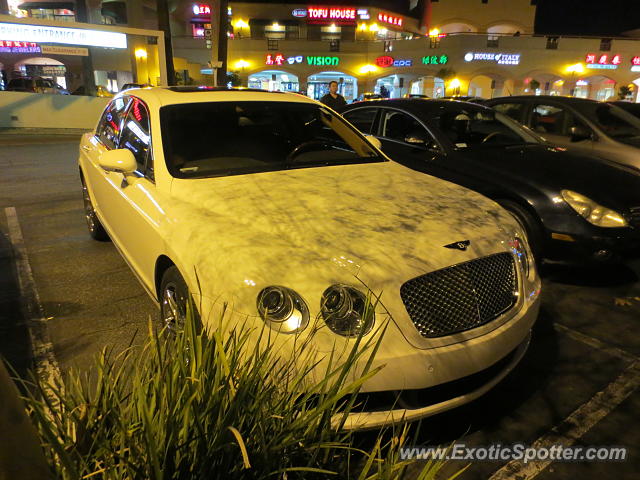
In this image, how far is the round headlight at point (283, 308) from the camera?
1908 mm

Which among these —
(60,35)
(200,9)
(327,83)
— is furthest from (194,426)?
(200,9)

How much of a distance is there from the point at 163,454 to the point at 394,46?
37349 millimetres

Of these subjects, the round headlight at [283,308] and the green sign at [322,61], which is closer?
the round headlight at [283,308]

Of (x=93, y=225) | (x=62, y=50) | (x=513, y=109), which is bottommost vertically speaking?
(x=93, y=225)

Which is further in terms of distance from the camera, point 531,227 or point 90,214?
point 90,214

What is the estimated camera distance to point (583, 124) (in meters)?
6.42

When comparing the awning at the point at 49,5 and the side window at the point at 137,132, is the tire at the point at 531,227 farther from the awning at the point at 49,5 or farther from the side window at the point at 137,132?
Result: the awning at the point at 49,5

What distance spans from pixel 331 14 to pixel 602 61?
2103 cm

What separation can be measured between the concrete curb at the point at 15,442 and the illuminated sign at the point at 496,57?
35.2 meters

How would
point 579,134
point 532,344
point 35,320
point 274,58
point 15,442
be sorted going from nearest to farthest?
1. point 15,442
2. point 532,344
3. point 35,320
4. point 579,134
5. point 274,58

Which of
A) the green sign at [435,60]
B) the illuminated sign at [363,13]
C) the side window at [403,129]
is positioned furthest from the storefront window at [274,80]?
the side window at [403,129]

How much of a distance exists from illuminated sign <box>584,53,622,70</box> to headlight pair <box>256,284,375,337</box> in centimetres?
3865

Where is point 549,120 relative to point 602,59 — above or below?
below

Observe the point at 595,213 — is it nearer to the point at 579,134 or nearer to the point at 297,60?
the point at 579,134
